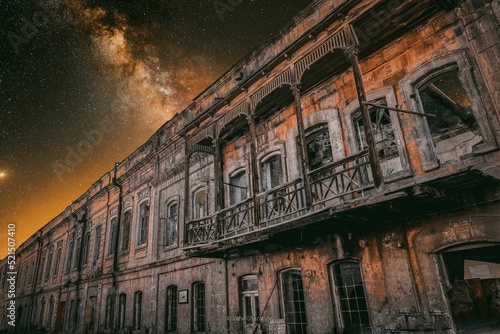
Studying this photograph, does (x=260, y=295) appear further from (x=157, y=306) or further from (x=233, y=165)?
(x=157, y=306)

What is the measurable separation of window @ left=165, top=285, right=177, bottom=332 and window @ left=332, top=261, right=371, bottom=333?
308 inches

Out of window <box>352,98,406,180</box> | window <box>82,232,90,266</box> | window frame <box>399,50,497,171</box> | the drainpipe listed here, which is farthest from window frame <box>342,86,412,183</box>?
the drainpipe

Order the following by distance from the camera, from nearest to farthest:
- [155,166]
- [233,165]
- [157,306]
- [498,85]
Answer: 1. [498,85]
2. [233,165]
3. [157,306]
4. [155,166]

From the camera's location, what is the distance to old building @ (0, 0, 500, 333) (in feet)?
20.2

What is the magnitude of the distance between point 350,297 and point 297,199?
3003 millimetres

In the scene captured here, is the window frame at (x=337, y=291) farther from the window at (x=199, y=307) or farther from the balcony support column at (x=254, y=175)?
the window at (x=199, y=307)

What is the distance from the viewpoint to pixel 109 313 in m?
16.9

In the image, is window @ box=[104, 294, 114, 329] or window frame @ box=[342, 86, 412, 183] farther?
window @ box=[104, 294, 114, 329]

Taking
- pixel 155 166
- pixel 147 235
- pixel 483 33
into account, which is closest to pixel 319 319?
pixel 483 33

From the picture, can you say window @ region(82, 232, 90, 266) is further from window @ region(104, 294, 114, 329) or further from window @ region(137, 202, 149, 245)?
window @ region(137, 202, 149, 245)

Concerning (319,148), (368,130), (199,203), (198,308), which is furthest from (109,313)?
(368,130)

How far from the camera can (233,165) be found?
12.2 m

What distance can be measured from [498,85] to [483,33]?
1.21 m

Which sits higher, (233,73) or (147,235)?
(233,73)
